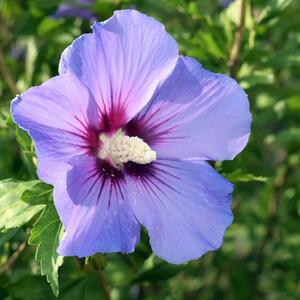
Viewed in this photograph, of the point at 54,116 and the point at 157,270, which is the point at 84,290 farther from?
the point at 54,116

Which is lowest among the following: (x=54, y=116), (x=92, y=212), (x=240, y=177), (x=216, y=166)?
(x=216, y=166)

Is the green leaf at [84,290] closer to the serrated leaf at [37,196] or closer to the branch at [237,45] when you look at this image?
the serrated leaf at [37,196]

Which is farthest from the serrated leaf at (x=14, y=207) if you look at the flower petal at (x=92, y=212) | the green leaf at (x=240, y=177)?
the green leaf at (x=240, y=177)

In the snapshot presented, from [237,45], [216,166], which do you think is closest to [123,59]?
[216,166]

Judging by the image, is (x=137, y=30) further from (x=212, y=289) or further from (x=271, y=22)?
(x=212, y=289)

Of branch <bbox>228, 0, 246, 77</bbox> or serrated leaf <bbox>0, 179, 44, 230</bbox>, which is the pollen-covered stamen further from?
branch <bbox>228, 0, 246, 77</bbox>

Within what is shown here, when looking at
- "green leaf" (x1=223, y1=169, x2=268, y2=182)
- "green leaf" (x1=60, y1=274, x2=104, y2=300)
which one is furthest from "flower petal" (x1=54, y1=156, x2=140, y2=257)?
"green leaf" (x1=60, y1=274, x2=104, y2=300)
